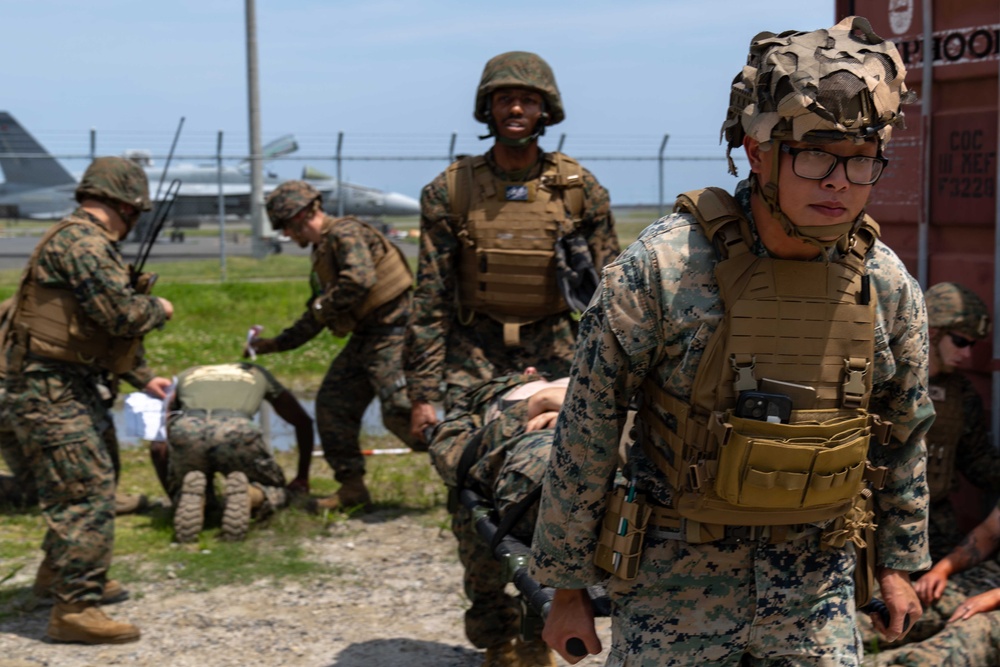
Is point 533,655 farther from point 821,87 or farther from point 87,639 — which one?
point 821,87

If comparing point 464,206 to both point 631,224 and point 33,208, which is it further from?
point 33,208

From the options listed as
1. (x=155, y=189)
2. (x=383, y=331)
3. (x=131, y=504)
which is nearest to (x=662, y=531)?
(x=383, y=331)

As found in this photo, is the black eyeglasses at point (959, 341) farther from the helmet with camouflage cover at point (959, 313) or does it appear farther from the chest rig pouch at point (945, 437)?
the chest rig pouch at point (945, 437)

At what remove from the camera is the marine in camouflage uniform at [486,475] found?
3.98 m

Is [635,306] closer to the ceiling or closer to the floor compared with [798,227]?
closer to the floor

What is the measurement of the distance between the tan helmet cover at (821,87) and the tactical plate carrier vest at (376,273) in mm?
4602

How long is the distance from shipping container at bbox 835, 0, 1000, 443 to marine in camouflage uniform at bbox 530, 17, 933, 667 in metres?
2.48

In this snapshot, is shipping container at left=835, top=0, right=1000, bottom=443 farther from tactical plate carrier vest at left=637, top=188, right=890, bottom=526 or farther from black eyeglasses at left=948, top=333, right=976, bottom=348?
tactical plate carrier vest at left=637, top=188, right=890, bottom=526

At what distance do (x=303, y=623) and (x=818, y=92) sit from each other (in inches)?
141

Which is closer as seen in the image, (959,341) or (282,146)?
(959,341)

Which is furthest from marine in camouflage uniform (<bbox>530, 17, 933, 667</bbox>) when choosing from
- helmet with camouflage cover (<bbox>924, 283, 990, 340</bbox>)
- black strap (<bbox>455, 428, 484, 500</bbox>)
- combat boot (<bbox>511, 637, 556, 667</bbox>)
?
helmet with camouflage cover (<bbox>924, 283, 990, 340</bbox>)

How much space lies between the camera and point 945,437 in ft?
15.5

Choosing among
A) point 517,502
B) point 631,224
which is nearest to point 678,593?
point 517,502

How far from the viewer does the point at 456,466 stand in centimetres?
418
